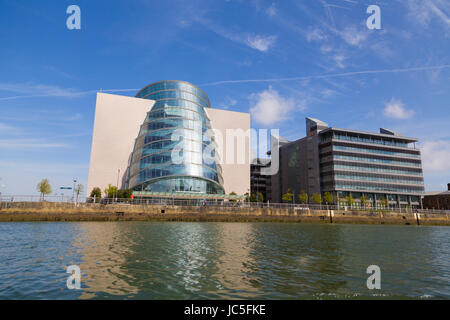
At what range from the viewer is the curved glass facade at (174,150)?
203 feet

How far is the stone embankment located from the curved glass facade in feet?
65.1

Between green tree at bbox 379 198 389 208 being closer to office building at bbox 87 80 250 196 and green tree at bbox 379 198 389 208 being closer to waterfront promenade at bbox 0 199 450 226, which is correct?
waterfront promenade at bbox 0 199 450 226

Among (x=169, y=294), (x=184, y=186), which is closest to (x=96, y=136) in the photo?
(x=184, y=186)

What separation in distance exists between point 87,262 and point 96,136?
67828 mm

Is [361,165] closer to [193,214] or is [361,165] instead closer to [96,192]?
[193,214]

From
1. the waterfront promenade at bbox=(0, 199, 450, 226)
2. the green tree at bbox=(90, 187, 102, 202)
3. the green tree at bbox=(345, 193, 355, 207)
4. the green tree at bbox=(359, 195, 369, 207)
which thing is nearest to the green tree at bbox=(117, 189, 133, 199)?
the green tree at bbox=(90, 187, 102, 202)

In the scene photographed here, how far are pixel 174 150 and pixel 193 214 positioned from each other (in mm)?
25128

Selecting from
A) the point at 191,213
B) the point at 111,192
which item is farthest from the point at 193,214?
the point at 111,192

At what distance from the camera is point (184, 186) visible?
205 ft

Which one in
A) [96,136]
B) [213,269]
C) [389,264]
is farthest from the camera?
[96,136]

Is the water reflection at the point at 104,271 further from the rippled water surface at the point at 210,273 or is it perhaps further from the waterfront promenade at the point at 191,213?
the waterfront promenade at the point at 191,213

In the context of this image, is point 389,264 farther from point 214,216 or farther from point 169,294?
point 214,216

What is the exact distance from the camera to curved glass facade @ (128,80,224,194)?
61938 millimetres

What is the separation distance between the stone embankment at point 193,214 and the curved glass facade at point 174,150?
65.1 feet
